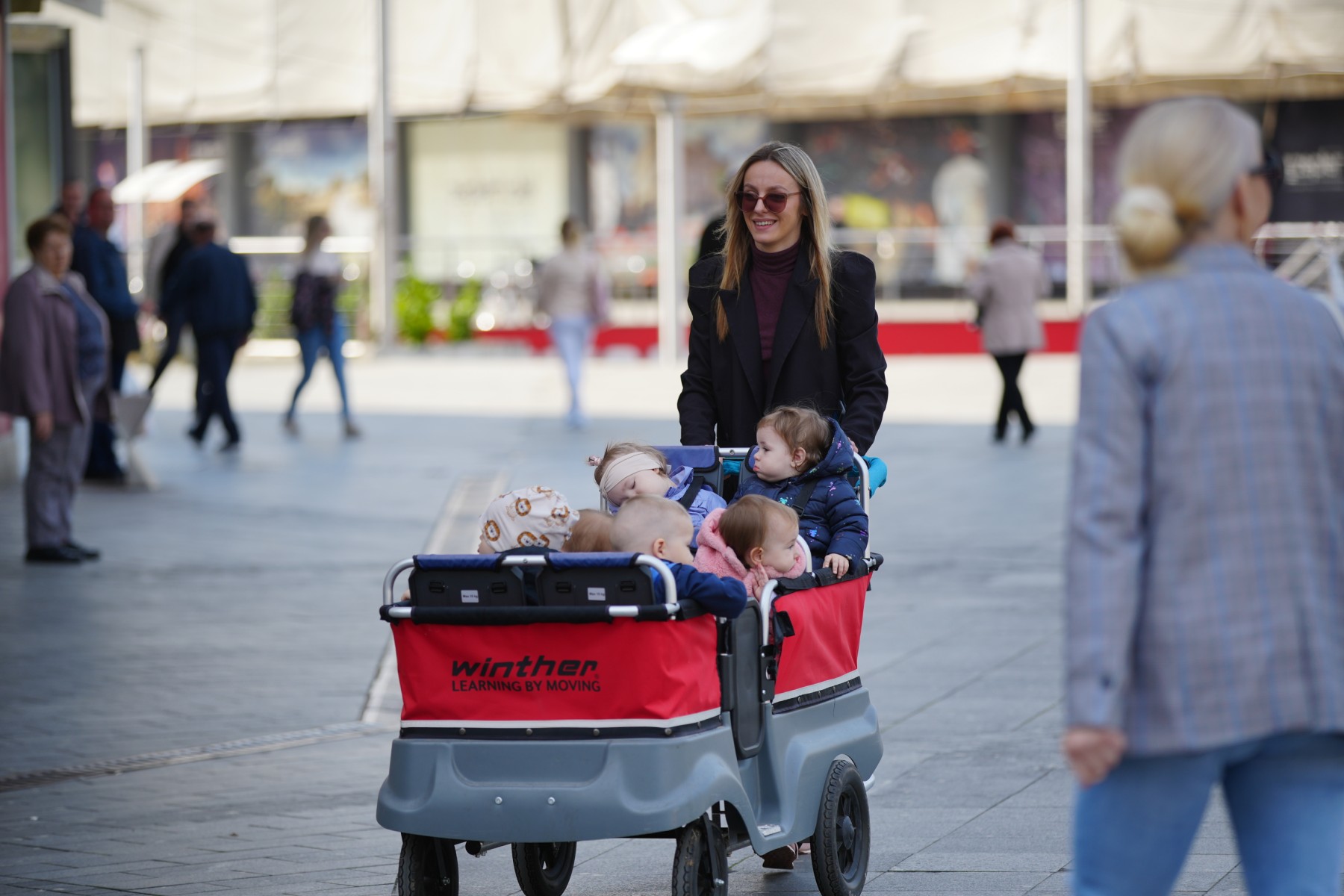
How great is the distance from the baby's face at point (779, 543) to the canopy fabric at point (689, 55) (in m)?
21.2

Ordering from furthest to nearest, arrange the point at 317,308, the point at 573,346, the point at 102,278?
the point at 573,346
the point at 317,308
the point at 102,278

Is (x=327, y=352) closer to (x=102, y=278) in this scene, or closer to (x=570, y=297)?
(x=570, y=297)

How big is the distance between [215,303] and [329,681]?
912 centimetres

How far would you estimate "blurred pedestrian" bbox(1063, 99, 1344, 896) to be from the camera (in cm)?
287

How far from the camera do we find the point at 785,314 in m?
5.53

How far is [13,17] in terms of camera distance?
49.2 feet

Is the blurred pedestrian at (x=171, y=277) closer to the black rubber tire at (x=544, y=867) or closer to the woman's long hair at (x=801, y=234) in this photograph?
the woman's long hair at (x=801, y=234)

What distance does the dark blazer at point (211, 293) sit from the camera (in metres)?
16.7

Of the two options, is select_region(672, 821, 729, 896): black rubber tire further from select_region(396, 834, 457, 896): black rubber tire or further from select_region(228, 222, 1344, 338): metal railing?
select_region(228, 222, 1344, 338): metal railing

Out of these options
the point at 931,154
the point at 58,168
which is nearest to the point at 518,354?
the point at 931,154

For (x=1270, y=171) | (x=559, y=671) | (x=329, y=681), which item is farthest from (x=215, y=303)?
(x=1270, y=171)

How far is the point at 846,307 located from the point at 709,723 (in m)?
1.57

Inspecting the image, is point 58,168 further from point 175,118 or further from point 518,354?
point 175,118

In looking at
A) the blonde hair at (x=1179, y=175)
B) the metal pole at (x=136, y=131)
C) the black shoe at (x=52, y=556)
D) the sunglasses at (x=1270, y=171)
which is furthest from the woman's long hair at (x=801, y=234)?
the metal pole at (x=136, y=131)
